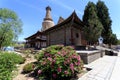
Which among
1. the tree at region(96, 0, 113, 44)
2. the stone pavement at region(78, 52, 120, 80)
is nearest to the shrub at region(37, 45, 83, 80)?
the stone pavement at region(78, 52, 120, 80)

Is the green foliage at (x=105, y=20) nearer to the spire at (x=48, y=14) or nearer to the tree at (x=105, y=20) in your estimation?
the tree at (x=105, y=20)

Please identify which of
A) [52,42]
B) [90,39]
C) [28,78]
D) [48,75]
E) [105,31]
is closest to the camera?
[48,75]

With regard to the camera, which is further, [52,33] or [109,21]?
[109,21]

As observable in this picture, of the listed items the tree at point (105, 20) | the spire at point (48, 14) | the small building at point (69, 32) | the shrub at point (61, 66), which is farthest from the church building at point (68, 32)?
the spire at point (48, 14)

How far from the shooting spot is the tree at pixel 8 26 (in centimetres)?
2634

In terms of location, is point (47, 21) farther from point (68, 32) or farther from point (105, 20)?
point (68, 32)

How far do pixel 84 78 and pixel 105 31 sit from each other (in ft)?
66.6

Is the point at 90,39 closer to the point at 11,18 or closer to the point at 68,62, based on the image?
the point at 68,62

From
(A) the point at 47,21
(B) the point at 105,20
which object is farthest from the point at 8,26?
(B) the point at 105,20

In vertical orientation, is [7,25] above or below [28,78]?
above

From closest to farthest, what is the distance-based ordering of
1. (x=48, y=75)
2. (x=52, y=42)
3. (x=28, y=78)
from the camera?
(x=48, y=75), (x=28, y=78), (x=52, y=42)

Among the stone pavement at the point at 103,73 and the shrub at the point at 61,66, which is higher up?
the shrub at the point at 61,66

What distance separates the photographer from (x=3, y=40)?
86.4 feet

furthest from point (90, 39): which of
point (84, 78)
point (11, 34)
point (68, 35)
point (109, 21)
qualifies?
point (11, 34)
